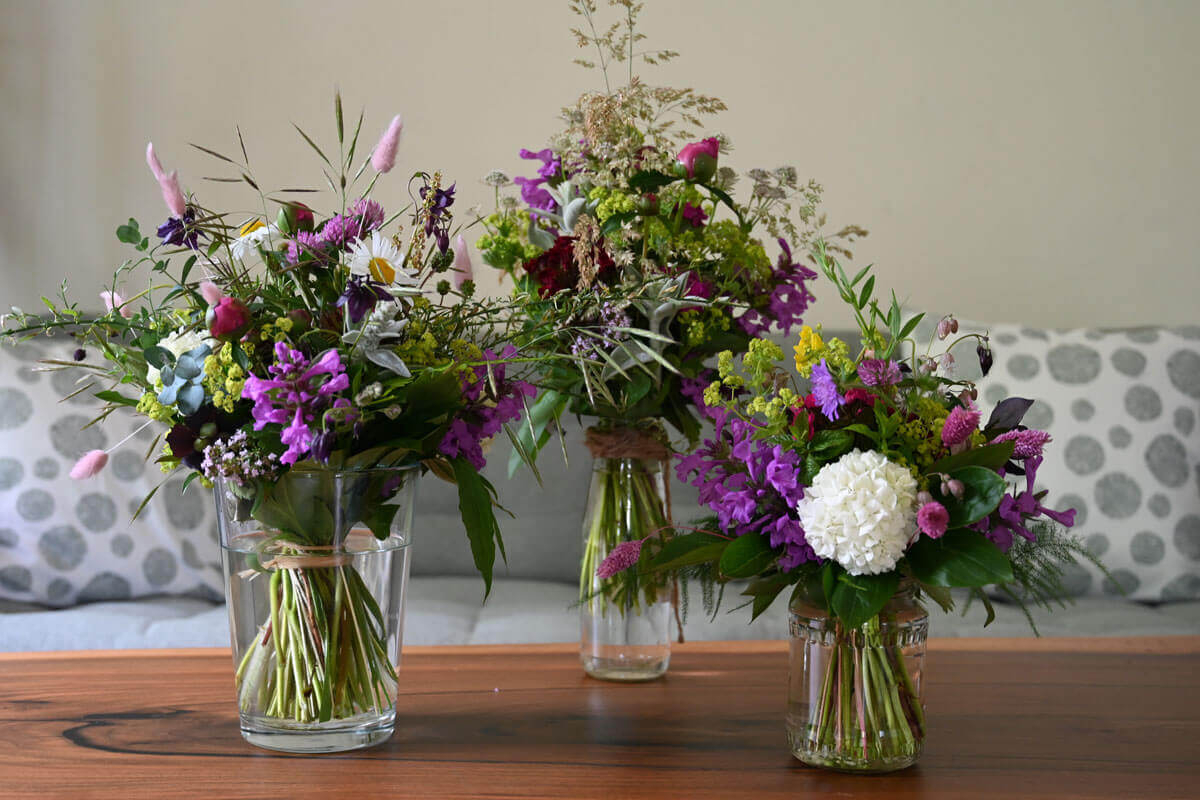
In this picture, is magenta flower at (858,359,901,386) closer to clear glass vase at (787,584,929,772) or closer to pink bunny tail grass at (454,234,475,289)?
clear glass vase at (787,584,929,772)

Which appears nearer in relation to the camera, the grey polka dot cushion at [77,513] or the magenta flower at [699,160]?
the magenta flower at [699,160]

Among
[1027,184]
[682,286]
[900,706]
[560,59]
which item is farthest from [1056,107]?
[900,706]

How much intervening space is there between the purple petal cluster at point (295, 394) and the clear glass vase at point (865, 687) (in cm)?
36

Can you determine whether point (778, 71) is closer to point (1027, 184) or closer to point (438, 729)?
point (1027, 184)

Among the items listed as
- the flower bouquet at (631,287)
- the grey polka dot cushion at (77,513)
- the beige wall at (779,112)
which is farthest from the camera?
the beige wall at (779,112)

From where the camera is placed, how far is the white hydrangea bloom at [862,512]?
27.0 inches

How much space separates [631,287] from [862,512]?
31 cm

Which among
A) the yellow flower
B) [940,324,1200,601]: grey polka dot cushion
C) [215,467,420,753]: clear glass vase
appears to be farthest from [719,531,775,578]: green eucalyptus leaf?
[940,324,1200,601]: grey polka dot cushion

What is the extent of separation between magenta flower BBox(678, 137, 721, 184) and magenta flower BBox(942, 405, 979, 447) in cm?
34

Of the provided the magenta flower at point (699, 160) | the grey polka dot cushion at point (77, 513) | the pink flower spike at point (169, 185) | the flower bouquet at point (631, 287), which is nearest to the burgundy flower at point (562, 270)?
the flower bouquet at point (631, 287)

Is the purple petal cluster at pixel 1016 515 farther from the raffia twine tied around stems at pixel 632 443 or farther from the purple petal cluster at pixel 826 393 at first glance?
the raffia twine tied around stems at pixel 632 443

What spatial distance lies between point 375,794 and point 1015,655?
69 centimetres

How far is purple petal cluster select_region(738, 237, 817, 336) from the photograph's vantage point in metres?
1.01

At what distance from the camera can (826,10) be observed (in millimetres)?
2443
